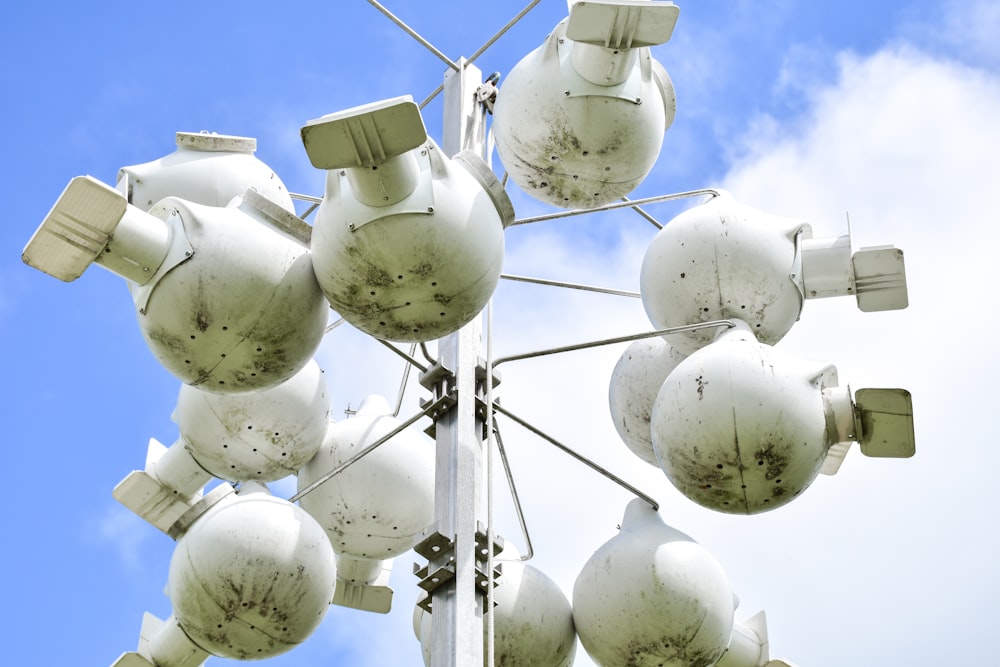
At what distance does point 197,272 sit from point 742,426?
9.47 ft

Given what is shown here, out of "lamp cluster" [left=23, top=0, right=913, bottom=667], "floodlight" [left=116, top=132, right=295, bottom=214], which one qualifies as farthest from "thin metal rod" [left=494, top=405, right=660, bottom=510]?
"floodlight" [left=116, top=132, right=295, bottom=214]

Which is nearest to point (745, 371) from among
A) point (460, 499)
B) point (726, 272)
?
point (726, 272)

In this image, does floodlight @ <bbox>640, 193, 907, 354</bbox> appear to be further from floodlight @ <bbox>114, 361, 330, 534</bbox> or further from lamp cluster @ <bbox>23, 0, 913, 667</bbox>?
floodlight @ <bbox>114, 361, 330, 534</bbox>

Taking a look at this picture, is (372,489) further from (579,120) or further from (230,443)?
(579,120)

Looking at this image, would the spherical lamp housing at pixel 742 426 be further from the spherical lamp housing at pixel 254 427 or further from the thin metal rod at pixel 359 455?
the spherical lamp housing at pixel 254 427

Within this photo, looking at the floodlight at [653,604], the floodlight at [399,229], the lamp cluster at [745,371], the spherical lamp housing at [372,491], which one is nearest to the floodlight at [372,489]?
the spherical lamp housing at [372,491]

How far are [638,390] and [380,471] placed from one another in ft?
5.74

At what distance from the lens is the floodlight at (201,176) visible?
27.6ft

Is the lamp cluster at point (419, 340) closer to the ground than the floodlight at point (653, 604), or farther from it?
farther from it

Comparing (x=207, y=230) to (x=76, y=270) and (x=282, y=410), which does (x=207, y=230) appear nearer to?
(x=76, y=270)

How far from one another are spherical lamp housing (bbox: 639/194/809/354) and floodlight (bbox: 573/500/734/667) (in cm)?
129

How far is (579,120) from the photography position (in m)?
8.26

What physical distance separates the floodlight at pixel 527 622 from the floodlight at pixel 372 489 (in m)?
0.64

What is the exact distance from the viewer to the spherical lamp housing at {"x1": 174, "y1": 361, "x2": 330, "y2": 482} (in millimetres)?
8516
